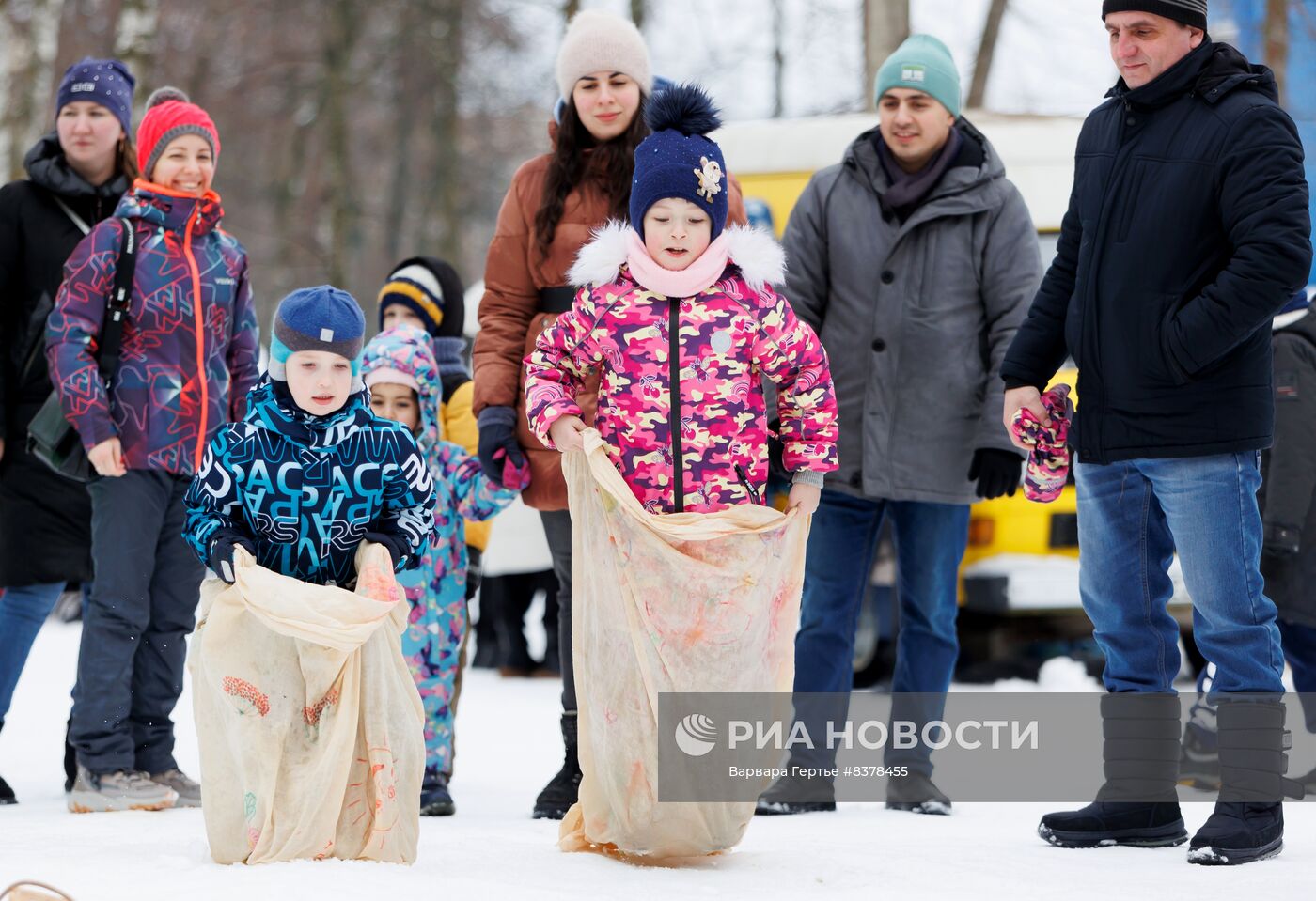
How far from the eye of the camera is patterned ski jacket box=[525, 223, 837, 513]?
14.0 ft

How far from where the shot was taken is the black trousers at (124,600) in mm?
5262

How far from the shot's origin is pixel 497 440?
494 centimetres

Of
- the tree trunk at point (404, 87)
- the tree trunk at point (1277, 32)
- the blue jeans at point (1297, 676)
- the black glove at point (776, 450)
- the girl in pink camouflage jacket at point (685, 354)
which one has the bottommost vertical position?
the blue jeans at point (1297, 676)

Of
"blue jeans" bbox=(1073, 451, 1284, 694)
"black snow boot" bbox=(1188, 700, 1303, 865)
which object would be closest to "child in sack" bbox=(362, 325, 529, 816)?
"blue jeans" bbox=(1073, 451, 1284, 694)

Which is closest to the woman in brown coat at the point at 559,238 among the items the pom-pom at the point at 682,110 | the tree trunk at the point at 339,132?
the pom-pom at the point at 682,110

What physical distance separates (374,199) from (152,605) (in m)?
34.1

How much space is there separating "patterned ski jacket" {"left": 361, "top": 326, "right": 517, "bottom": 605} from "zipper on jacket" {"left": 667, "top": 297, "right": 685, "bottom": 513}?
1.39m

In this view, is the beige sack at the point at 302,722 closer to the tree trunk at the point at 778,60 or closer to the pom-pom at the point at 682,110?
the pom-pom at the point at 682,110

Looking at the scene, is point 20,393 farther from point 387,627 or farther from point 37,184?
point 387,627

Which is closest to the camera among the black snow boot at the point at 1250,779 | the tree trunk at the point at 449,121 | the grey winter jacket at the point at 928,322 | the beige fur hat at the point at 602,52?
the black snow boot at the point at 1250,779

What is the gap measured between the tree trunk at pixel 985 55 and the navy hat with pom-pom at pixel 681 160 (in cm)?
1326

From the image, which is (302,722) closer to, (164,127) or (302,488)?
(302,488)

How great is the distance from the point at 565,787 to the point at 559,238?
5.31 feet

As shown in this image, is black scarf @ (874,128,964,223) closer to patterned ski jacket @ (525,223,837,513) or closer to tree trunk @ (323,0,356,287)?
patterned ski jacket @ (525,223,837,513)
